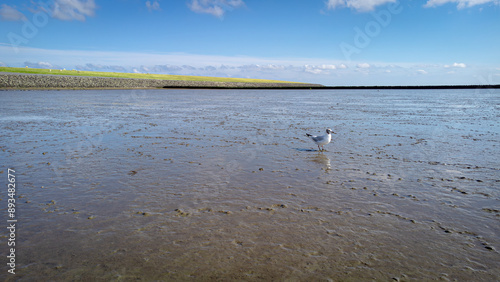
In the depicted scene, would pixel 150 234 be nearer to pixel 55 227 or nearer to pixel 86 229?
pixel 86 229

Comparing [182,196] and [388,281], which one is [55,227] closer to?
[182,196]

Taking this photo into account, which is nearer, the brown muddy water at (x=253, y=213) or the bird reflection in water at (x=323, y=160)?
the brown muddy water at (x=253, y=213)

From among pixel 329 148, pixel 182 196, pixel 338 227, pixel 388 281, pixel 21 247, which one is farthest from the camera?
pixel 329 148

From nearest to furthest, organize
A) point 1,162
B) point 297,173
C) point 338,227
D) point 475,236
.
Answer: point 475,236 → point 338,227 → point 297,173 → point 1,162

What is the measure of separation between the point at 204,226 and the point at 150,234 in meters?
1.01

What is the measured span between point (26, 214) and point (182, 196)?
10.6ft

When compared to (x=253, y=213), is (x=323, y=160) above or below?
above

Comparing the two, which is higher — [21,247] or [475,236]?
[475,236]

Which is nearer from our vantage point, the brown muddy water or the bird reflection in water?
the brown muddy water

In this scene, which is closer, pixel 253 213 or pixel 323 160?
pixel 253 213

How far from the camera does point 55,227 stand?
575cm

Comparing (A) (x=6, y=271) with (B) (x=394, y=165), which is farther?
(B) (x=394, y=165)

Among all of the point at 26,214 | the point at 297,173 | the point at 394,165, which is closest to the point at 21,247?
the point at 26,214

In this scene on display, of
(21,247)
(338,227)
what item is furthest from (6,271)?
(338,227)
